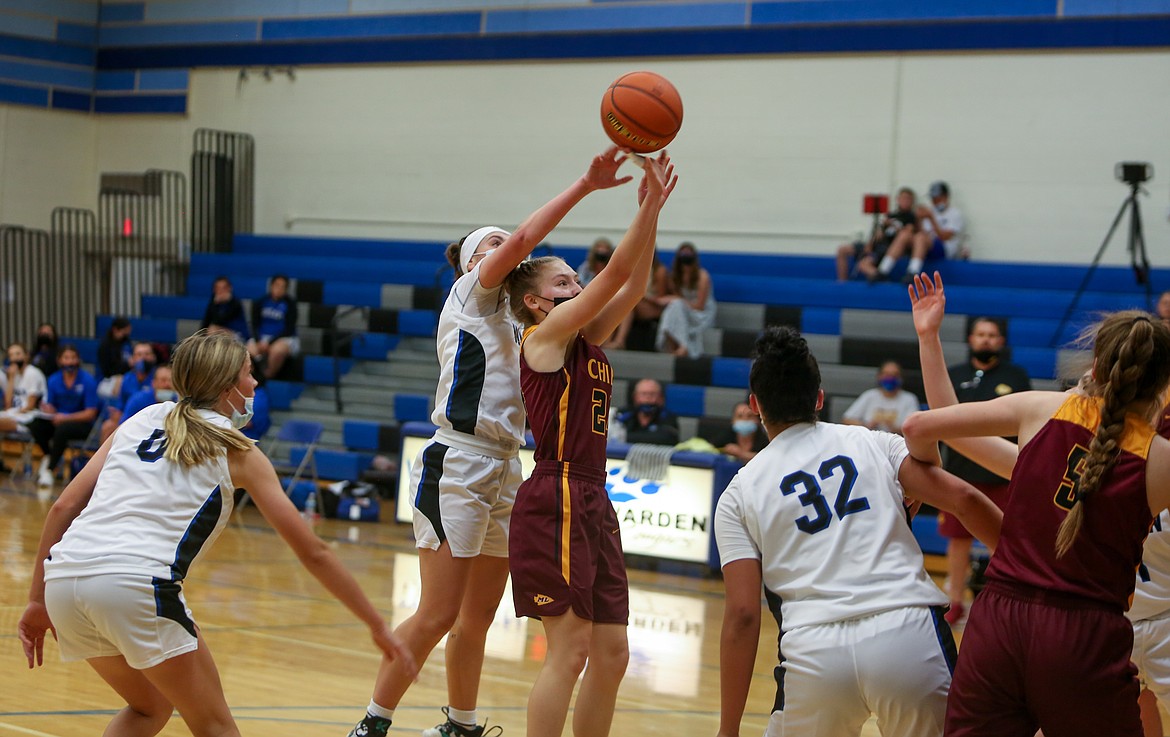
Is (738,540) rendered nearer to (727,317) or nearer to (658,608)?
(658,608)

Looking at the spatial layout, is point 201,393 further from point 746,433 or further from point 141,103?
point 141,103

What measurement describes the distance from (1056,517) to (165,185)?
1711 cm

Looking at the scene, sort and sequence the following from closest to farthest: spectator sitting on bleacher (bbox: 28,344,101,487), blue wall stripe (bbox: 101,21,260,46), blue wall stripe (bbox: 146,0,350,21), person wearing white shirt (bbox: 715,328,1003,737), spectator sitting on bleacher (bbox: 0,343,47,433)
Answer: person wearing white shirt (bbox: 715,328,1003,737) < spectator sitting on bleacher (bbox: 28,344,101,487) < spectator sitting on bleacher (bbox: 0,343,47,433) < blue wall stripe (bbox: 146,0,350,21) < blue wall stripe (bbox: 101,21,260,46)

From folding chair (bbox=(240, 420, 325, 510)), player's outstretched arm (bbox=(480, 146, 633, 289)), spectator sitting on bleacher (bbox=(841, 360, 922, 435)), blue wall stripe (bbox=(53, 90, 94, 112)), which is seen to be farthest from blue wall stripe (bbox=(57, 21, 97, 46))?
player's outstretched arm (bbox=(480, 146, 633, 289))

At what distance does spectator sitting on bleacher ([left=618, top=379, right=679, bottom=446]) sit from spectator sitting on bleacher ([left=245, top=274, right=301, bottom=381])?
498cm

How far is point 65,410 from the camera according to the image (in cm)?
1343

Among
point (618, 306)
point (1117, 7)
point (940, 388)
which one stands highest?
point (1117, 7)

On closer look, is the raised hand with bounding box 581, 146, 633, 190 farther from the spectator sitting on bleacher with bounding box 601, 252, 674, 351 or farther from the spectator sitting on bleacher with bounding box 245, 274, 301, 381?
the spectator sitting on bleacher with bounding box 245, 274, 301, 381

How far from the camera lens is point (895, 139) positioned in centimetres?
1379

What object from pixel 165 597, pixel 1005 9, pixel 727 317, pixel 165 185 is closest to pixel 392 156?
pixel 165 185

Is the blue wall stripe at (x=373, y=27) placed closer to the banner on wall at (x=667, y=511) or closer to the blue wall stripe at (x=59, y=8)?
the blue wall stripe at (x=59, y=8)

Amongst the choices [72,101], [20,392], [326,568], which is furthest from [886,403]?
[72,101]

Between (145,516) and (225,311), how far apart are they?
11138 millimetres

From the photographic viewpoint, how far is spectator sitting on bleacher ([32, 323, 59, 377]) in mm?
14114
